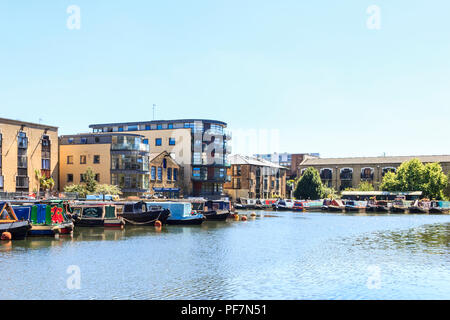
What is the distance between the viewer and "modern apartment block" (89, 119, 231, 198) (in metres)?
109

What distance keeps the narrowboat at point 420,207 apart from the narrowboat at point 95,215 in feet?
231

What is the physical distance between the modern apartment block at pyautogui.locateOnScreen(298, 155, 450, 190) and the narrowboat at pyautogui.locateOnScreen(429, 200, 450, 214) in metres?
28.5

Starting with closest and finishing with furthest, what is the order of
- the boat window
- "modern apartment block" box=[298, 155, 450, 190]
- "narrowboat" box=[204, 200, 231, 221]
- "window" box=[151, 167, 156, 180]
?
the boat window
"narrowboat" box=[204, 200, 231, 221]
"window" box=[151, 167, 156, 180]
"modern apartment block" box=[298, 155, 450, 190]

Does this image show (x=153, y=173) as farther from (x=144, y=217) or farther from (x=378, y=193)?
(x=378, y=193)

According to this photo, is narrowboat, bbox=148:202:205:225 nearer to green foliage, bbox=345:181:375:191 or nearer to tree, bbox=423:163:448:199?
tree, bbox=423:163:448:199

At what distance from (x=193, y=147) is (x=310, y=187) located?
34192mm

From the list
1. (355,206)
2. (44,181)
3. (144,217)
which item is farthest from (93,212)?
(355,206)

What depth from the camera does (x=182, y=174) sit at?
352 feet

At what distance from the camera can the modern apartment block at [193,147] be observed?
109m

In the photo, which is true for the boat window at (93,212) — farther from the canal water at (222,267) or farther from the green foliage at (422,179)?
the green foliage at (422,179)

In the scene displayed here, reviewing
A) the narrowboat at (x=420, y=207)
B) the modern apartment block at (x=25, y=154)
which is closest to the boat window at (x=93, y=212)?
the modern apartment block at (x=25, y=154)
